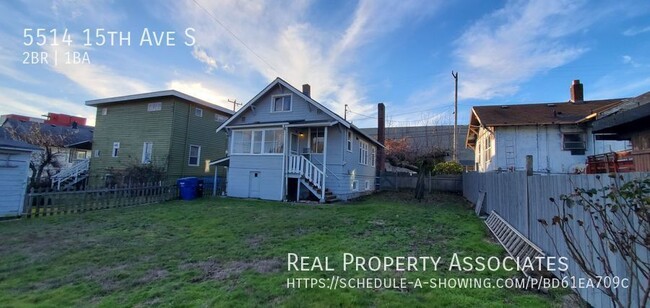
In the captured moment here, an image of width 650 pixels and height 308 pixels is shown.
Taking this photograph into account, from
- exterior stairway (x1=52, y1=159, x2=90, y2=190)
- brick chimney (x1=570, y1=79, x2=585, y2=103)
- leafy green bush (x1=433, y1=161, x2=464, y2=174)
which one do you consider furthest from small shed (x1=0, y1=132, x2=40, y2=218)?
brick chimney (x1=570, y1=79, x2=585, y2=103)

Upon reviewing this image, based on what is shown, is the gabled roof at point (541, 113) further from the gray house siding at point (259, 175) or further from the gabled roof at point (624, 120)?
the gray house siding at point (259, 175)

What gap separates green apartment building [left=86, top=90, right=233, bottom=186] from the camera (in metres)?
20.2

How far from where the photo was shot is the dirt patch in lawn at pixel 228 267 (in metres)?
4.63

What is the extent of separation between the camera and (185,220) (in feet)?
30.7

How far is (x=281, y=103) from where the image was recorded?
685 inches

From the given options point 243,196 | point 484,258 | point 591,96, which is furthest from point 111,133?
point 591,96

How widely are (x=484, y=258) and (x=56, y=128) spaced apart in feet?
124

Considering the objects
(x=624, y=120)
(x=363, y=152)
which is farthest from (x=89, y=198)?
(x=624, y=120)

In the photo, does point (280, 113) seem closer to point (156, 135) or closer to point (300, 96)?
point (300, 96)

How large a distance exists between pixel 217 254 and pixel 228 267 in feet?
2.79

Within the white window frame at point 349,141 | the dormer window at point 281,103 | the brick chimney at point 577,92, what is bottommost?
the white window frame at point 349,141

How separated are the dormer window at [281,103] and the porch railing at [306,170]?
3412 mm

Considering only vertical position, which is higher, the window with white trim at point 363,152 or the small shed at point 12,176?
the window with white trim at point 363,152

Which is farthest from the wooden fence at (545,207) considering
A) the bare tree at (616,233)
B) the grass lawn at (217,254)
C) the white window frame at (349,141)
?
the white window frame at (349,141)
